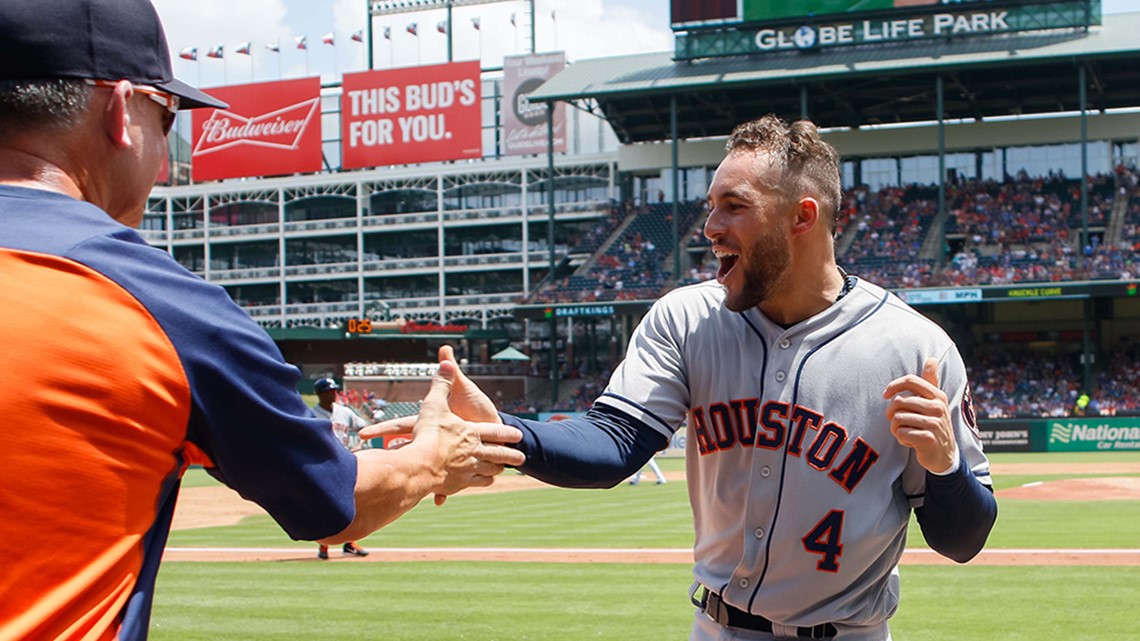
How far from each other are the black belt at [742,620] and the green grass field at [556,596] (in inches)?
202

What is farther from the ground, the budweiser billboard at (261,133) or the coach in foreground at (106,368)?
the budweiser billboard at (261,133)

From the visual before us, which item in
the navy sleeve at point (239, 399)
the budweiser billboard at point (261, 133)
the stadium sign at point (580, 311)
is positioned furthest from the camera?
the budweiser billboard at point (261, 133)

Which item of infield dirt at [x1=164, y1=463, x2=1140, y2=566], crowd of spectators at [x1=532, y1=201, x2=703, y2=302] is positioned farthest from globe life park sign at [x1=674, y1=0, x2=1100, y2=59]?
infield dirt at [x1=164, y1=463, x2=1140, y2=566]

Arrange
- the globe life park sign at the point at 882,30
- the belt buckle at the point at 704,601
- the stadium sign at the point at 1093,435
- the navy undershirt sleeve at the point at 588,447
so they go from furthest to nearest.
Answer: the globe life park sign at the point at 882,30 < the stadium sign at the point at 1093,435 < the belt buckle at the point at 704,601 < the navy undershirt sleeve at the point at 588,447

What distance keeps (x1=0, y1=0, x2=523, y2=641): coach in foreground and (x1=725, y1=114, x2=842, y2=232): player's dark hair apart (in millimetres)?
1892

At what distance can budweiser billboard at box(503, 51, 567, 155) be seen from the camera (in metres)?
61.9

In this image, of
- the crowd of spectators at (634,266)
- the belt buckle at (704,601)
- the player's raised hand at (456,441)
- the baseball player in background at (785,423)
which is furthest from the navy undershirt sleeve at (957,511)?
the crowd of spectators at (634,266)

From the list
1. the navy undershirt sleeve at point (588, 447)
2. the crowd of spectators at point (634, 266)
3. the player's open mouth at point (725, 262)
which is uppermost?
the crowd of spectators at point (634, 266)

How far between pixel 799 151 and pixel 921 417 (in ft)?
3.27

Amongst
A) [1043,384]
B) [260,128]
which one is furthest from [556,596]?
[260,128]

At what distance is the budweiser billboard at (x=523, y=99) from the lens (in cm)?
6188

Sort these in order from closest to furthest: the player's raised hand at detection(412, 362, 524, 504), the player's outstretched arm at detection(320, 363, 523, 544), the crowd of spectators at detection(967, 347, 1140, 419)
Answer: the player's outstretched arm at detection(320, 363, 523, 544)
the player's raised hand at detection(412, 362, 524, 504)
the crowd of spectators at detection(967, 347, 1140, 419)

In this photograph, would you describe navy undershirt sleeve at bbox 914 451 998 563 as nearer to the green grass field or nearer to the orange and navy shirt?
the orange and navy shirt

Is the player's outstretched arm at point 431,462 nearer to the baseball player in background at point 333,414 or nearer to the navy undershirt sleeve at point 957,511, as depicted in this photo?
the navy undershirt sleeve at point 957,511
